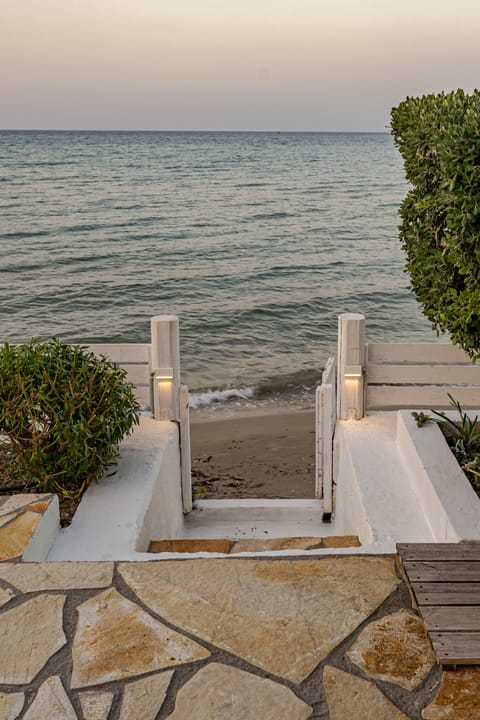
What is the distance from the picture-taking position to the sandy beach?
7375mm

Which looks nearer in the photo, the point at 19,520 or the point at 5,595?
the point at 5,595

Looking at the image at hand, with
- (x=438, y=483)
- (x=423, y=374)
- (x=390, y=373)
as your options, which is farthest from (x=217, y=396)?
(x=438, y=483)

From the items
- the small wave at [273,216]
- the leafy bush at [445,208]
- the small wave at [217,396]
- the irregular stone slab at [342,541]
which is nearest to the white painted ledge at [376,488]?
the irregular stone slab at [342,541]

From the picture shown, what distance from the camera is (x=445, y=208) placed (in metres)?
3.54

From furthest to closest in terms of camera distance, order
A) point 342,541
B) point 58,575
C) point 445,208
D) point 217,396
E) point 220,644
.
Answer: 1. point 217,396
2. point 342,541
3. point 445,208
4. point 58,575
5. point 220,644

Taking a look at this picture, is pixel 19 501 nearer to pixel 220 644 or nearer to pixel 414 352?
pixel 220 644

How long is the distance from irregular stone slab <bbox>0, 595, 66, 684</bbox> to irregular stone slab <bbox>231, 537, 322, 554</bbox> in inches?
68.9

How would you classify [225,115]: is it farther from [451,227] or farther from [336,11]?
[451,227]

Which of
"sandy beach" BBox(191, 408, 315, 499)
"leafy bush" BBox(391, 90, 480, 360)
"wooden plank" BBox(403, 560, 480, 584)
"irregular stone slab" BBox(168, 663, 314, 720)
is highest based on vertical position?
"leafy bush" BBox(391, 90, 480, 360)

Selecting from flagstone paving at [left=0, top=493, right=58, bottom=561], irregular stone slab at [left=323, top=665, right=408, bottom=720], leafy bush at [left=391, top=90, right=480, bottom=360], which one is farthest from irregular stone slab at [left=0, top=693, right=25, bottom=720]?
leafy bush at [left=391, top=90, right=480, bottom=360]

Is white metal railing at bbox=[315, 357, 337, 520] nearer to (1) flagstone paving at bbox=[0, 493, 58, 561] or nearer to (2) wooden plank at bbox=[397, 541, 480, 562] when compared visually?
(2) wooden plank at bbox=[397, 541, 480, 562]

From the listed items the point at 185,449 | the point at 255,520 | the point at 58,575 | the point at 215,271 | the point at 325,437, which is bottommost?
the point at 255,520

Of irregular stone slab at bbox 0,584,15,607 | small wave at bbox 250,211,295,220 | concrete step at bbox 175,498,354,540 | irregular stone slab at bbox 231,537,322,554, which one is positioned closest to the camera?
irregular stone slab at bbox 0,584,15,607

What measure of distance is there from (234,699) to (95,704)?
0.50 m
